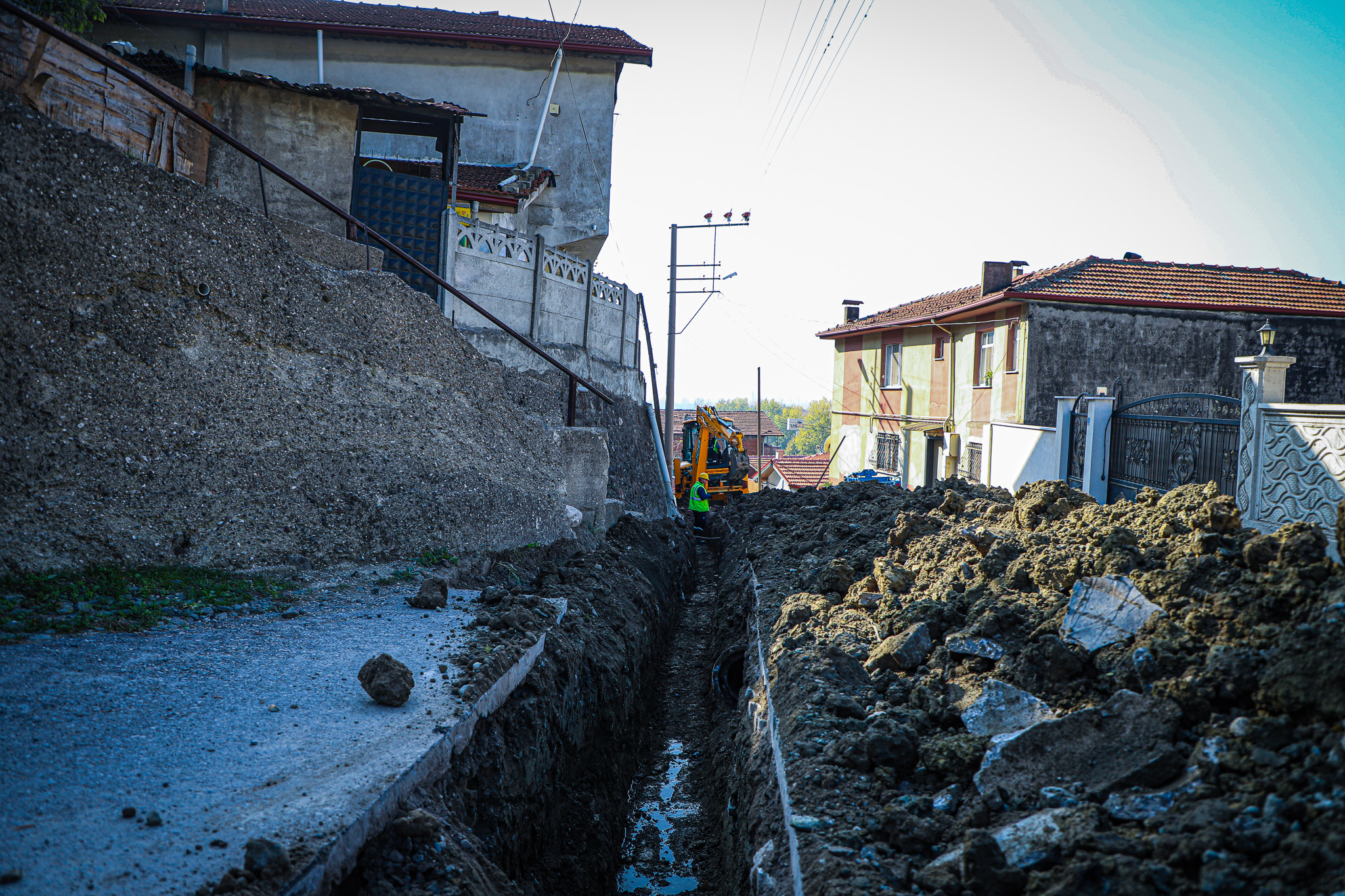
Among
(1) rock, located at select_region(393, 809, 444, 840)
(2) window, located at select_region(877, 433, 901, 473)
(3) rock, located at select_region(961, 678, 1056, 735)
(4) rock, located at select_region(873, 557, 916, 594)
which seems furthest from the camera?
(2) window, located at select_region(877, 433, 901, 473)

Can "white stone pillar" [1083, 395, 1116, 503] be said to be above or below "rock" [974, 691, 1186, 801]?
above

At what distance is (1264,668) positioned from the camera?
3082 mm

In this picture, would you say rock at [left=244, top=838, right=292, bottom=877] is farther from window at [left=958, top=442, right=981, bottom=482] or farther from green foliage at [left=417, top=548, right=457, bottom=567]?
window at [left=958, top=442, right=981, bottom=482]

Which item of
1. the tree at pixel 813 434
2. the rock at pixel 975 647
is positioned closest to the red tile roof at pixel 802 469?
the rock at pixel 975 647

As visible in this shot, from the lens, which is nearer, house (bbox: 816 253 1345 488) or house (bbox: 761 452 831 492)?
house (bbox: 816 253 1345 488)

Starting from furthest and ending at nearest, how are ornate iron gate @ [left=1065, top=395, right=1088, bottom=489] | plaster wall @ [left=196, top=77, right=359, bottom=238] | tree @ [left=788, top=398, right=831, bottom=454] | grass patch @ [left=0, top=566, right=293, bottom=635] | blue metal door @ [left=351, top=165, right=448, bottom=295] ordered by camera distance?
tree @ [left=788, top=398, right=831, bottom=454] < blue metal door @ [left=351, top=165, right=448, bottom=295] < plaster wall @ [left=196, top=77, right=359, bottom=238] < ornate iron gate @ [left=1065, top=395, right=1088, bottom=489] < grass patch @ [left=0, top=566, right=293, bottom=635]

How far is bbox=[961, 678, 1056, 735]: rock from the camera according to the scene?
3.64 meters

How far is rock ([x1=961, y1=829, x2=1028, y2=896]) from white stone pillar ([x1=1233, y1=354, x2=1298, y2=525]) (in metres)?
5.94

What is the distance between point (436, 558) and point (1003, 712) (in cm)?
474

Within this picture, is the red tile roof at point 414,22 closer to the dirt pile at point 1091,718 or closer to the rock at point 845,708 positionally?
the dirt pile at point 1091,718

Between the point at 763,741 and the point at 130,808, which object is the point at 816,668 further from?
the point at 130,808

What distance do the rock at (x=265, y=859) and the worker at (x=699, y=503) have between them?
1565cm

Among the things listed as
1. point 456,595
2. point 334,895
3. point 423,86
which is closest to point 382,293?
point 456,595

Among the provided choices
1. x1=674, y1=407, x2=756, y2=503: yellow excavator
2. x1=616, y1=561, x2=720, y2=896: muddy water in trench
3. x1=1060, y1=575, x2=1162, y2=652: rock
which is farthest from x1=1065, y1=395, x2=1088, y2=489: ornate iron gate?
x1=674, y1=407, x2=756, y2=503: yellow excavator
